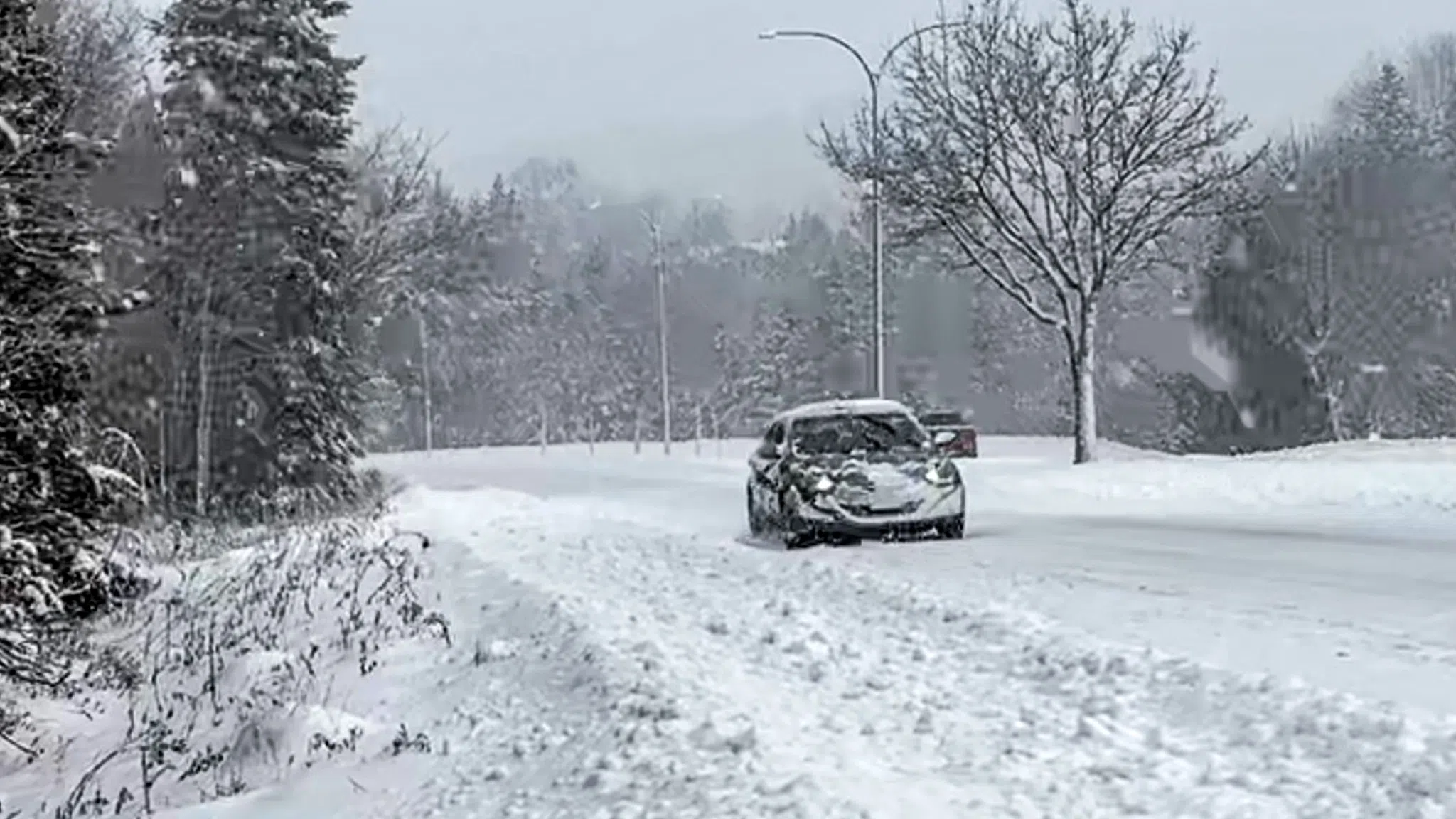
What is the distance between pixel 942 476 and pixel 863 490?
0.98 meters

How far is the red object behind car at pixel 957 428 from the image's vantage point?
43.8m

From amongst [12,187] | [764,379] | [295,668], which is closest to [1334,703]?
[295,668]

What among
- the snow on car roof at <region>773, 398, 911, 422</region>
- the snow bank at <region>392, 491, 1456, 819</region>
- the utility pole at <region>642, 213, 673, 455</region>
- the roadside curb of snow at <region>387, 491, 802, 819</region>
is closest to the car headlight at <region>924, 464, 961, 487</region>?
the snow on car roof at <region>773, 398, 911, 422</region>

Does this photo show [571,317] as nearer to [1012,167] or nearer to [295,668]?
[1012,167]

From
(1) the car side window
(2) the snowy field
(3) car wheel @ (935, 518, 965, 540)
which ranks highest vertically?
(1) the car side window

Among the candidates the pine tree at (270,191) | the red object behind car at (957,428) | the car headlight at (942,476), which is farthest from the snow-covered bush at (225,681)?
the red object behind car at (957,428)

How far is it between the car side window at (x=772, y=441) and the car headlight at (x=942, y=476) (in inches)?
76.7

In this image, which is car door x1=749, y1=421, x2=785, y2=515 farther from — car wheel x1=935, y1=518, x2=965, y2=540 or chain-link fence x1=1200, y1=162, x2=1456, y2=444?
chain-link fence x1=1200, y1=162, x2=1456, y2=444

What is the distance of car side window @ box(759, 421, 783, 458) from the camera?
1733 centimetres

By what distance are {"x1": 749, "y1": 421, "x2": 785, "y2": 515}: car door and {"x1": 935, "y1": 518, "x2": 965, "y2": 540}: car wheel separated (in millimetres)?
1867

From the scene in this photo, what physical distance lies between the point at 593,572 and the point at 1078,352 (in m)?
21.5

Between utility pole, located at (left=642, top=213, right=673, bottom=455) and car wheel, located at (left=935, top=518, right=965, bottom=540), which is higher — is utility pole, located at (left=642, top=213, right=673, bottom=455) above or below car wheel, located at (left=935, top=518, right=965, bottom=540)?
above

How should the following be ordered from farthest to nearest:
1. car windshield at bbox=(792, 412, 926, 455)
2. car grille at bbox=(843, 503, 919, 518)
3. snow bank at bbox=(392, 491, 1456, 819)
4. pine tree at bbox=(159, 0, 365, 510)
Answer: pine tree at bbox=(159, 0, 365, 510) → car windshield at bbox=(792, 412, 926, 455) → car grille at bbox=(843, 503, 919, 518) → snow bank at bbox=(392, 491, 1456, 819)

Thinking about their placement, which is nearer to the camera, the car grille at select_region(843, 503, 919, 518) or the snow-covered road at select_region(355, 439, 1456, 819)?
the snow-covered road at select_region(355, 439, 1456, 819)
